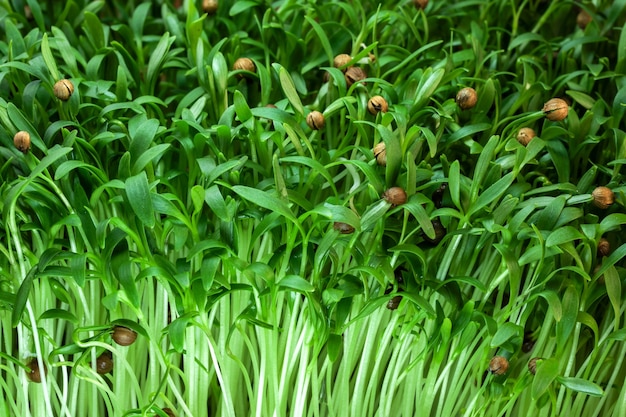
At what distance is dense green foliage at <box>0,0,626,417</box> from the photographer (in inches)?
40.6

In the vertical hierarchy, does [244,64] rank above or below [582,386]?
above

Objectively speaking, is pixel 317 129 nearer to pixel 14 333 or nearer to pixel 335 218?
pixel 335 218

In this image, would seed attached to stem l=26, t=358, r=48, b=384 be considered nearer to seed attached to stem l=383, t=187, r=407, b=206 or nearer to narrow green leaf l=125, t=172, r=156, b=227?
narrow green leaf l=125, t=172, r=156, b=227

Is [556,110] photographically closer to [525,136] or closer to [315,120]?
[525,136]

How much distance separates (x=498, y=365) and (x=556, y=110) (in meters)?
0.43

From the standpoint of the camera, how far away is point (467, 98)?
1199 millimetres

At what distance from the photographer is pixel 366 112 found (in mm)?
1210

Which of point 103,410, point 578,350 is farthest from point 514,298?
point 103,410

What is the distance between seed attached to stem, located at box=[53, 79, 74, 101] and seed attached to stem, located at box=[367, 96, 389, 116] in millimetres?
484

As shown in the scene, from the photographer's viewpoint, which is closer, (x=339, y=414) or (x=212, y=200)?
(x=212, y=200)

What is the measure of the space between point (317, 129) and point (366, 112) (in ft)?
0.37

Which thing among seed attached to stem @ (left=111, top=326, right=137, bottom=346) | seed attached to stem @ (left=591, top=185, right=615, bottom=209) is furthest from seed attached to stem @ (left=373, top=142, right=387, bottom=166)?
seed attached to stem @ (left=111, top=326, right=137, bottom=346)

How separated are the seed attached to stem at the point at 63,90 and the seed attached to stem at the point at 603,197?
33.0 inches

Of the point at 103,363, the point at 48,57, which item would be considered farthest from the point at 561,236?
the point at 48,57
